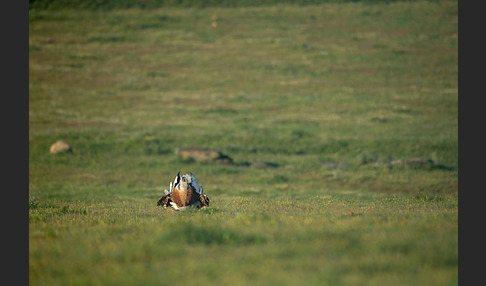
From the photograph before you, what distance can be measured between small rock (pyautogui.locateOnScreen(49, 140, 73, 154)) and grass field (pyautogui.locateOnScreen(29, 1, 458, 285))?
27.7 inches

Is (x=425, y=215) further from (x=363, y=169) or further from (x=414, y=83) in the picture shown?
(x=414, y=83)

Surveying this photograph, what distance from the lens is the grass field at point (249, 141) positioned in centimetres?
1038

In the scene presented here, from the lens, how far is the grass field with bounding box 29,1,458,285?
34.0 feet

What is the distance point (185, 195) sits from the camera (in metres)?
15.8

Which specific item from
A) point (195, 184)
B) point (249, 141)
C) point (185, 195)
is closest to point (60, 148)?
point (249, 141)

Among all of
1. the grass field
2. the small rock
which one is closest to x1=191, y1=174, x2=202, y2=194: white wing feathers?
the grass field

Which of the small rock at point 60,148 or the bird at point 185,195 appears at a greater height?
the small rock at point 60,148

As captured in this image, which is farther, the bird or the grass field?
the bird

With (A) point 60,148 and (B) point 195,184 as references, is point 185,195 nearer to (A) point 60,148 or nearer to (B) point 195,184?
(B) point 195,184

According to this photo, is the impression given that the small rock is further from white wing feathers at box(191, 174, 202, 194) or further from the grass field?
white wing feathers at box(191, 174, 202, 194)

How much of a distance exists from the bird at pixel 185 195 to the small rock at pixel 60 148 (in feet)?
86.7

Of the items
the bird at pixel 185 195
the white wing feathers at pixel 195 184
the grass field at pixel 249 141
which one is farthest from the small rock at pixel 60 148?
the white wing feathers at pixel 195 184

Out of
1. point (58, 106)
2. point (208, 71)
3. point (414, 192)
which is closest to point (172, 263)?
point (414, 192)

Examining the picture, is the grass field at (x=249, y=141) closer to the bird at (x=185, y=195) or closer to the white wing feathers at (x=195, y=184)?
the bird at (x=185, y=195)
